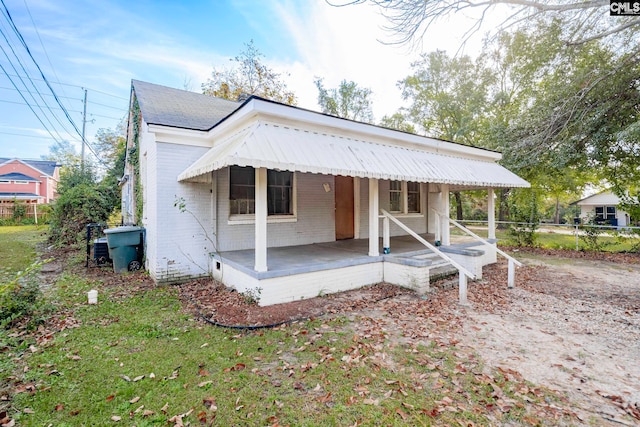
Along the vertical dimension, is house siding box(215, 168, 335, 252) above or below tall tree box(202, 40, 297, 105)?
below

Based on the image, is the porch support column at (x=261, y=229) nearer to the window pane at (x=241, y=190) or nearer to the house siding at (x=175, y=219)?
the house siding at (x=175, y=219)

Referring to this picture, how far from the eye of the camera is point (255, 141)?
16.0ft

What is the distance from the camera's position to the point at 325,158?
17.9ft

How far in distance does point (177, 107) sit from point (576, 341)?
32.8 feet

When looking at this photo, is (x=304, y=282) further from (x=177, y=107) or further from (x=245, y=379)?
(x=177, y=107)

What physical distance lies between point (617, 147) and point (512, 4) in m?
8.17

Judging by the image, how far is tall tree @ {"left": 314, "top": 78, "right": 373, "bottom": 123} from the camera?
97.7 feet

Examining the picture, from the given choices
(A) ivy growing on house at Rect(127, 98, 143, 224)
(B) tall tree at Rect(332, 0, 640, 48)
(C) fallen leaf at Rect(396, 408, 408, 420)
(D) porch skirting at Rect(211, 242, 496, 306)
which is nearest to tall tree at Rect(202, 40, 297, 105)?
(A) ivy growing on house at Rect(127, 98, 143, 224)

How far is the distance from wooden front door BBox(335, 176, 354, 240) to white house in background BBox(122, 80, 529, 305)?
4cm

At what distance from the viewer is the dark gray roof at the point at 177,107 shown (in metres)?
6.85

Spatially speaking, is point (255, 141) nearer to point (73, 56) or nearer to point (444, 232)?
point (444, 232)

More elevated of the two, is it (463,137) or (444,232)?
(463,137)

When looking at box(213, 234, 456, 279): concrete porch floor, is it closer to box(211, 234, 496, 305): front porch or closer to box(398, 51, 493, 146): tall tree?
box(211, 234, 496, 305): front porch

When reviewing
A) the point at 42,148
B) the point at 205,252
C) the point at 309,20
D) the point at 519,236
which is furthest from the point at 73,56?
the point at 42,148
